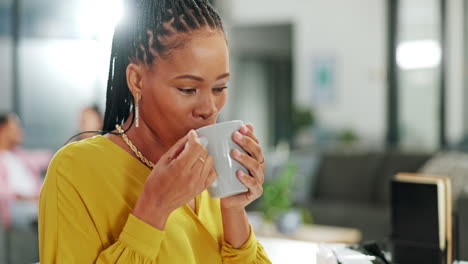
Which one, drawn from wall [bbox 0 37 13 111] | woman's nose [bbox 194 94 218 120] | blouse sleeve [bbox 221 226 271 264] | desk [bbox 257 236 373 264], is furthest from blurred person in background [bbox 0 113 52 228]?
woman's nose [bbox 194 94 218 120]

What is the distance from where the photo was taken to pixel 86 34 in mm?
5602

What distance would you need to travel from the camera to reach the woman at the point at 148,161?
1.74ft

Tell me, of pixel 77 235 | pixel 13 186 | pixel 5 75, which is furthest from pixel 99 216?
pixel 5 75

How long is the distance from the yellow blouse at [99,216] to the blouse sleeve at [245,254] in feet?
→ 0.17

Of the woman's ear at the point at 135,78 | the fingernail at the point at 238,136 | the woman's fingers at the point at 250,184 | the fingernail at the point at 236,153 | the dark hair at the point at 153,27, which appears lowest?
the woman's fingers at the point at 250,184

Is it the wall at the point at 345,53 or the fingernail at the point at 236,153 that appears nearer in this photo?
the fingernail at the point at 236,153

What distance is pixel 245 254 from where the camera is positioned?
68 cm

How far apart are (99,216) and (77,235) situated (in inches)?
1.2

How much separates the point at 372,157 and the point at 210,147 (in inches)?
155

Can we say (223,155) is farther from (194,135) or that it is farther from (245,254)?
(245,254)

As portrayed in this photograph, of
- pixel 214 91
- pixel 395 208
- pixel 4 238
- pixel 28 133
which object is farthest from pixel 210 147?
pixel 28 133

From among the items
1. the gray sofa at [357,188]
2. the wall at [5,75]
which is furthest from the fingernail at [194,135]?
the wall at [5,75]

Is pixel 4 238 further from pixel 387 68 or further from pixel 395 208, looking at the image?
pixel 387 68

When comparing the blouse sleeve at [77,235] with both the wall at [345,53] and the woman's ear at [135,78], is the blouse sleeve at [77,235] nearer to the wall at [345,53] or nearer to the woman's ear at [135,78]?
the woman's ear at [135,78]
